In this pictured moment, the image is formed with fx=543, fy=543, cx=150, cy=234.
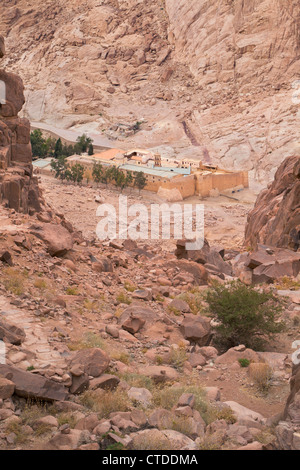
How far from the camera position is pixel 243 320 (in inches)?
534

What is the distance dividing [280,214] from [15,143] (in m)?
12.5

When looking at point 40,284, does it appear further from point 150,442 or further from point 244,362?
point 150,442

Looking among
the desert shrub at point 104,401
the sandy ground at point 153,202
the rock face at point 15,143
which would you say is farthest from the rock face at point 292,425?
the sandy ground at point 153,202

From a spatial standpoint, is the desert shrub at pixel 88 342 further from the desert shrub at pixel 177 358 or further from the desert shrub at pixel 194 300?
the desert shrub at pixel 194 300

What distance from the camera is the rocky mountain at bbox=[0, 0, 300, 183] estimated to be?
72125mm

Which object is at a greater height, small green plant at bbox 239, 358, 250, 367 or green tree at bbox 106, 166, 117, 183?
green tree at bbox 106, 166, 117, 183

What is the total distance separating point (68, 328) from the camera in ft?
38.5

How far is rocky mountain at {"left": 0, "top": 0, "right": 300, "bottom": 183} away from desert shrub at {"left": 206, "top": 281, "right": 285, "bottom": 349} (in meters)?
49.9

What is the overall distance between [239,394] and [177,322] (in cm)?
427

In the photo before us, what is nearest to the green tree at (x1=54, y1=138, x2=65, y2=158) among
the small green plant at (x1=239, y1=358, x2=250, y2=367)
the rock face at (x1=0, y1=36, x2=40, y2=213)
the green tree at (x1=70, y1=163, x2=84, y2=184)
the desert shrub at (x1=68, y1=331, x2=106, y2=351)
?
the green tree at (x1=70, y1=163, x2=84, y2=184)

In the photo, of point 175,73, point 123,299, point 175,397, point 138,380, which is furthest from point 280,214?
point 175,73

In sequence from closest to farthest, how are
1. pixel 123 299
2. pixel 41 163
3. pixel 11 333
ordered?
pixel 11 333 → pixel 123 299 → pixel 41 163

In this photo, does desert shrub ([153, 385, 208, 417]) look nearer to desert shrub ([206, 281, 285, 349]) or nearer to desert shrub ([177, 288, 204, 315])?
desert shrub ([206, 281, 285, 349])
